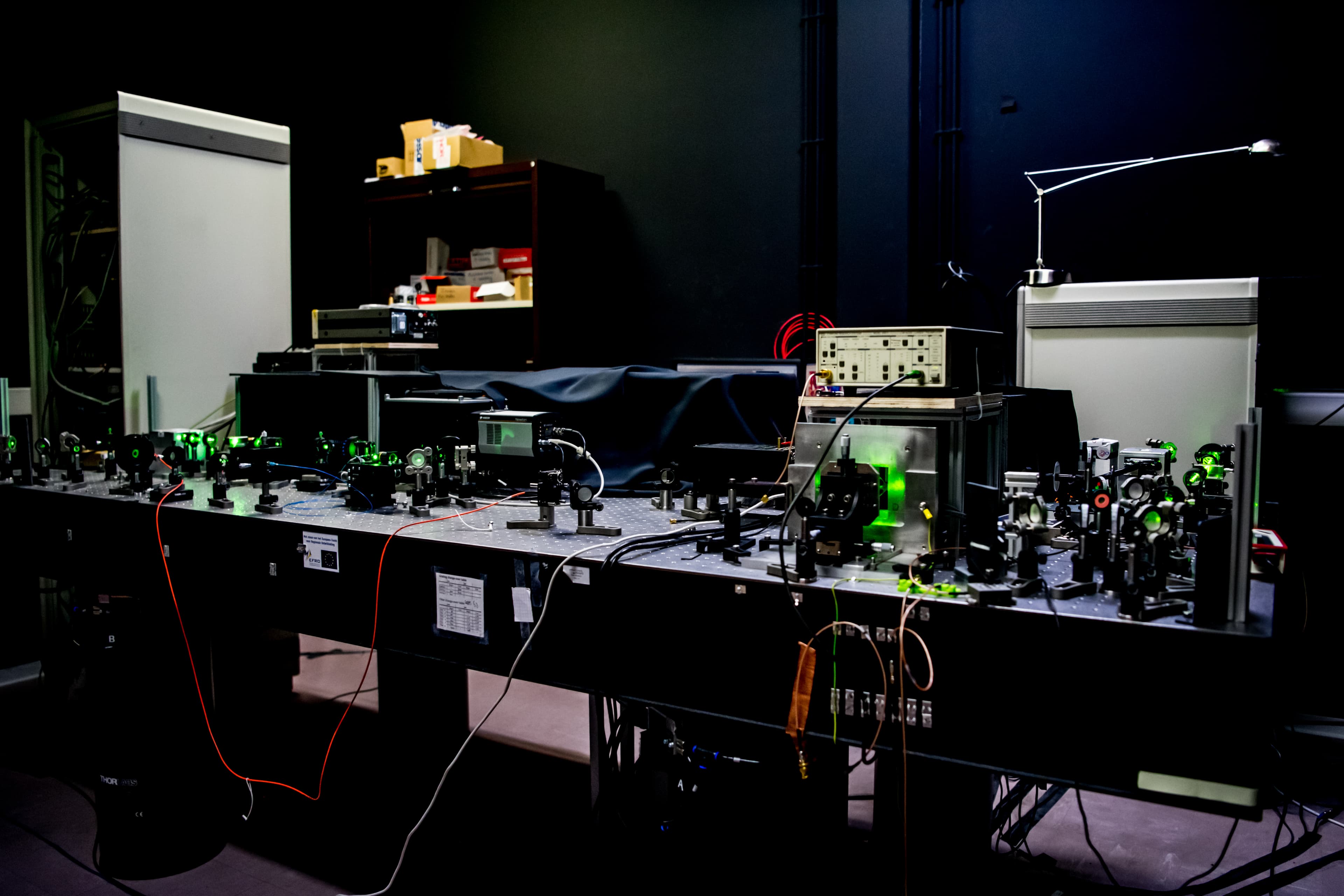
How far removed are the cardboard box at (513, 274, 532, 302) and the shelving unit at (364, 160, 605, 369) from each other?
3 cm

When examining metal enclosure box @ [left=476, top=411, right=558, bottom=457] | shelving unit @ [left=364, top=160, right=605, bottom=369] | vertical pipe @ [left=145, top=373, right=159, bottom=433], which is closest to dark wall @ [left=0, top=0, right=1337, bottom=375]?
shelving unit @ [left=364, top=160, right=605, bottom=369]

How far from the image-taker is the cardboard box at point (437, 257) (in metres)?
4.58

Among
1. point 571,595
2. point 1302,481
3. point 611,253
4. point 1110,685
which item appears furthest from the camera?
point 611,253

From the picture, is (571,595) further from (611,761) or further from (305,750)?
(305,750)

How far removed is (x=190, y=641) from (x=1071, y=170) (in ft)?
10.5

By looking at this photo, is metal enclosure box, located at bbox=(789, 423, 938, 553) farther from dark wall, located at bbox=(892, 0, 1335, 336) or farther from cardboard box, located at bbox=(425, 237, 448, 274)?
cardboard box, located at bbox=(425, 237, 448, 274)

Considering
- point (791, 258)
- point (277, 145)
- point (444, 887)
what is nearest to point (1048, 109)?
point (791, 258)

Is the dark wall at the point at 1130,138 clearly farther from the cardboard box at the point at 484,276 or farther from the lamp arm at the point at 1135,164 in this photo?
the cardboard box at the point at 484,276

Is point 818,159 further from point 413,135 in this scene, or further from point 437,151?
point 413,135

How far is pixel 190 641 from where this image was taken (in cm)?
264

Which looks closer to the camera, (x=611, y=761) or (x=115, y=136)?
(x=611, y=761)

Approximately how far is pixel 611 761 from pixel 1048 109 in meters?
2.88

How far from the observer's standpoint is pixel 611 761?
7.27 ft

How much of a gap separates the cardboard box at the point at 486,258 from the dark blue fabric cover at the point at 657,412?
1.62 meters
